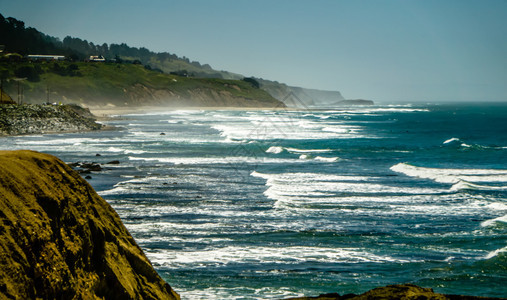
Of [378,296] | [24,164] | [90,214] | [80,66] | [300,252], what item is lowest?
[300,252]

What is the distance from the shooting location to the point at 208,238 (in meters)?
20.9

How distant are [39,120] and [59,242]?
240ft

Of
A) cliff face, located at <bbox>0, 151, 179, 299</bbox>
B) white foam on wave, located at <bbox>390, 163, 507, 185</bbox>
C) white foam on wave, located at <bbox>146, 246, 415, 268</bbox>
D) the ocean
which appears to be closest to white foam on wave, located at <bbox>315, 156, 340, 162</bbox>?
the ocean

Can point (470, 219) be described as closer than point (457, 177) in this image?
Yes

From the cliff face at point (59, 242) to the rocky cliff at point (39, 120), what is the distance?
62.6 metres

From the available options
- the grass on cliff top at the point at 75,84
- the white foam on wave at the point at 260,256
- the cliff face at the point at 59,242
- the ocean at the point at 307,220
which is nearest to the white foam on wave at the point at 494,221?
the ocean at the point at 307,220

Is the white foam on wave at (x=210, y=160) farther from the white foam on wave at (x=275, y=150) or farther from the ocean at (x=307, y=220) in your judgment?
the white foam on wave at (x=275, y=150)

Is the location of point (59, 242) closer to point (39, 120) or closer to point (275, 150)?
point (275, 150)

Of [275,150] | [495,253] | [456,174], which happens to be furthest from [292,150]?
[495,253]

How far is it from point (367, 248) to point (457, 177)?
880 inches

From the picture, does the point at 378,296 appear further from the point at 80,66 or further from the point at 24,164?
the point at 80,66

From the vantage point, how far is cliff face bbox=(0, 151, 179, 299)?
680 centimetres

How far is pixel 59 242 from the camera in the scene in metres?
7.56

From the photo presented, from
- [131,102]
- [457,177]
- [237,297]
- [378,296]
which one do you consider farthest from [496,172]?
[131,102]
